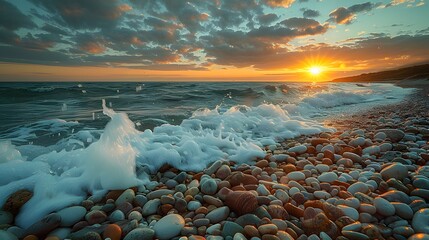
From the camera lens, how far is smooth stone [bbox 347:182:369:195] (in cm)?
221

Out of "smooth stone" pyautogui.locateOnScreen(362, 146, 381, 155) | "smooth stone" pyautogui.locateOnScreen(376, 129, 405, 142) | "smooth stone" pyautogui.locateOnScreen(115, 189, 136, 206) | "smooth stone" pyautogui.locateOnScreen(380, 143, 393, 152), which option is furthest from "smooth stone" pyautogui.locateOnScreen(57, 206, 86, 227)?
"smooth stone" pyautogui.locateOnScreen(376, 129, 405, 142)

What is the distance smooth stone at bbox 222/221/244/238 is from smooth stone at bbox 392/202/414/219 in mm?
1397

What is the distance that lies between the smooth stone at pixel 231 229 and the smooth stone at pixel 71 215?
1339 mm

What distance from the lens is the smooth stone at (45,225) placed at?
5.83 ft

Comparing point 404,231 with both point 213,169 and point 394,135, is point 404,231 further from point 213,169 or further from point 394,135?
point 394,135

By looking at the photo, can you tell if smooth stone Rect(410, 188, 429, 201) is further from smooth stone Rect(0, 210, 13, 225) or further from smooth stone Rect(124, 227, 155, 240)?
smooth stone Rect(0, 210, 13, 225)

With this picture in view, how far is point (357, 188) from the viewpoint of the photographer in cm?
223

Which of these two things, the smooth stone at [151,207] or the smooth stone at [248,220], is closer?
the smooth stone at [248,220]

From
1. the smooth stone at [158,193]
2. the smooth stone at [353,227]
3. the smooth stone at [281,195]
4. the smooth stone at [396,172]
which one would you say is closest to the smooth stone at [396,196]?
the smooth stone at [396,172]

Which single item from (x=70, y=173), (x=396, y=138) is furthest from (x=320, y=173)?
(x=70, y=173)

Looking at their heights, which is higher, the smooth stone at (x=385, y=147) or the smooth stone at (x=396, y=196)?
the smooth stone at (x=385, y=147)

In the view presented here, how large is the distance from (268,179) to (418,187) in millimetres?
1494

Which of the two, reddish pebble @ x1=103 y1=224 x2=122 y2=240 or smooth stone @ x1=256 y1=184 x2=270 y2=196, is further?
smooth stone @ x1=256 y1=184 x2=270 y2=196

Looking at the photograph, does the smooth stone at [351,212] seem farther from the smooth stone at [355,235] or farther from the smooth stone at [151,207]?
the smooth stone at [151,207]
